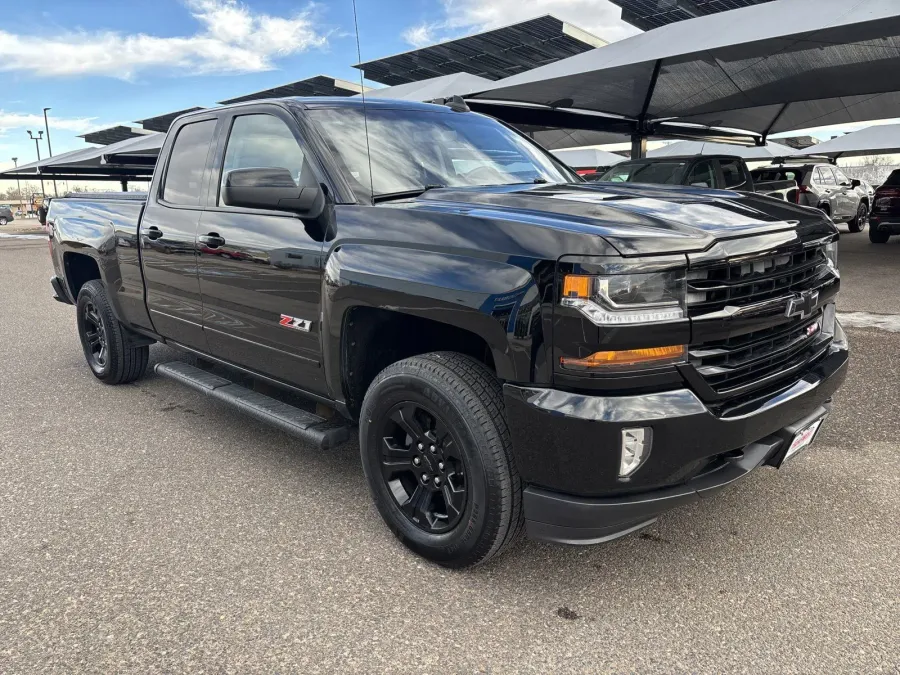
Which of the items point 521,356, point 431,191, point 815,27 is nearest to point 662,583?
point 521,356

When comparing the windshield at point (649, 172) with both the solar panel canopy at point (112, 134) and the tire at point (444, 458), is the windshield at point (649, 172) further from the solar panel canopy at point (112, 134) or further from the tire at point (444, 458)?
the solar panel canopy at point (112, 134)

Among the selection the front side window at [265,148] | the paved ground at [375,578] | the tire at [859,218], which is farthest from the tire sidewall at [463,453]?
the tire at [859,218]

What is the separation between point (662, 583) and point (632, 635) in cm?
35

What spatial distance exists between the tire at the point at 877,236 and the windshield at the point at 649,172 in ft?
22.2

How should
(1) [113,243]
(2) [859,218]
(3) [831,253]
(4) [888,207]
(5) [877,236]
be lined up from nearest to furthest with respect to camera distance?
(3) [831,253]
(1) [113,243]
(4) [888,207]
(5) [877,236]
(2) [859,218]

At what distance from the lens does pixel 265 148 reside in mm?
3523

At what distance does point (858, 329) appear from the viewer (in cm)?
658

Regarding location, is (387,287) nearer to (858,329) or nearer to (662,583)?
(662,583)

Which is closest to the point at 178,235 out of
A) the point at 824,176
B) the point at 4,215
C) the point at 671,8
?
the point at 824,176

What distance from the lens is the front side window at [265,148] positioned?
3.24m

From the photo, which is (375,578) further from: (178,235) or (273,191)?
(178,235)

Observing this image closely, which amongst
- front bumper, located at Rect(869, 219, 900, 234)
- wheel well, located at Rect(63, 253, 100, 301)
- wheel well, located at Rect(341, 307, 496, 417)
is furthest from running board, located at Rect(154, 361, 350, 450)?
front bumper, located at Rect(869, 219, 900, 234)

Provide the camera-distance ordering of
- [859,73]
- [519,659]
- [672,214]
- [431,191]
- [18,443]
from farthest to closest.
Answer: [859,73], [18,443], [431,191], [672,214], [519,659]

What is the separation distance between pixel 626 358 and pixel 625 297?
185 millimetres
